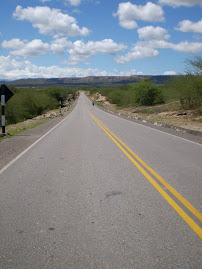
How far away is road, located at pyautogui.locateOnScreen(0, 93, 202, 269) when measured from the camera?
11.1 ft

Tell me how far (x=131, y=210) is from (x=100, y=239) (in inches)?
44.8

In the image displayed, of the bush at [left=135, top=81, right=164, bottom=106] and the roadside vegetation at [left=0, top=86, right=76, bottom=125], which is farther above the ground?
the bush at [left=135, top=81, right=164, bottom=106]

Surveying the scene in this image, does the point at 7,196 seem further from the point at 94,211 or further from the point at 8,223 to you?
the point at 94,211

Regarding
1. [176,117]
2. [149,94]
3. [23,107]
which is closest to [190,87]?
[176,117]

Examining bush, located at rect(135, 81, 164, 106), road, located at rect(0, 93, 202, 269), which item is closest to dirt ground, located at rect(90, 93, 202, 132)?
bush, located at rect(135, 81, 164, 106)

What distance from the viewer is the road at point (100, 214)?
337 cm

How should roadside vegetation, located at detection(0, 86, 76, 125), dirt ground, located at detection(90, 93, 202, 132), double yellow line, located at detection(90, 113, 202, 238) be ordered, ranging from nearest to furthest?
1. double yellow line, located at detection(90, 113, 202, 238)
2. dirt ground, located at detection(90, 93, 202, 132)
3. roadside vegetation, located at detection(0, 86, 76, 125)

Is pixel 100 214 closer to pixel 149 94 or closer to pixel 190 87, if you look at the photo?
pixel 190 87

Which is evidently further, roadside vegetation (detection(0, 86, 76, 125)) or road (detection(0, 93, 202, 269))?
roadside vegetation (detection(0, 86, 76, 125))

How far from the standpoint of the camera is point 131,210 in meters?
4.80

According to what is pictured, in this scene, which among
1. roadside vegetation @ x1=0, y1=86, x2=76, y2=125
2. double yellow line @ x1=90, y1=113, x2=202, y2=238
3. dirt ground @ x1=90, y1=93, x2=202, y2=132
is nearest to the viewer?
double yellow line @ x1=90, y1=113, x2=202, y2=238

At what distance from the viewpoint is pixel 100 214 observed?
4637 millimetres

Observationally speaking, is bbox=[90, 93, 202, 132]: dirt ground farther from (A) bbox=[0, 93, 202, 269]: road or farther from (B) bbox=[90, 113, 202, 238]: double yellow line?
(A) bbox=[0, 93, 202, 269]: road

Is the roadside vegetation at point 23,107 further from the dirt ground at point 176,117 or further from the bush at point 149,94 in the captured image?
the dirt ground at point 176,117
